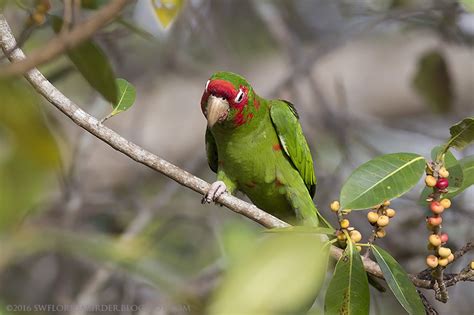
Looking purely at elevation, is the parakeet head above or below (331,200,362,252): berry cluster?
above

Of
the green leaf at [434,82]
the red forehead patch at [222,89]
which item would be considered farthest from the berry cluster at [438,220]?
the green leaf at [434,82]

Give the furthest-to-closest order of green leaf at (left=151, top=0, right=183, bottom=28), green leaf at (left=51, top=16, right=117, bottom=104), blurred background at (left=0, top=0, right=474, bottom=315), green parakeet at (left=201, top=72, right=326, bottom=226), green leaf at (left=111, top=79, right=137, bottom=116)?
blurred background at (left=0, top=0, right=474, bottom=315) < green parakeet at (left=201, top=72, right=326, bottom=226) < green leaf at (left=111, top=79, right=137, bottom=116) < green leaf at (left=151, top=0, right=183, bottom=28) < green leaf at (left=51, top=16, right=117, bottom=104)

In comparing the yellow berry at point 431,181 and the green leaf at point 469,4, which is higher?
the green leaf at point 469,4

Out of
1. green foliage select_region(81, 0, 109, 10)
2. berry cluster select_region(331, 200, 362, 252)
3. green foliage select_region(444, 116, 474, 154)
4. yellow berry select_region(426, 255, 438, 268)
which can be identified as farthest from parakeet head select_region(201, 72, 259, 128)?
yellow berry select_region(426, 255, 438, 268)

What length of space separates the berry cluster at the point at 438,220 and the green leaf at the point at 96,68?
0.90 m

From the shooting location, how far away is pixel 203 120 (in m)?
4.98

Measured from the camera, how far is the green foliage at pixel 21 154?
849 millimetres

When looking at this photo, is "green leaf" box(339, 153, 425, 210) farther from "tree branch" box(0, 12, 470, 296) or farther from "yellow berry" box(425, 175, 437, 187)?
"tree branch" box(0, 12, 470, 296)

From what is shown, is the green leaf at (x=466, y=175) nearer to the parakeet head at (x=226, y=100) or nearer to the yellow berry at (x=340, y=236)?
the yellow berry at (x=340, y=236)

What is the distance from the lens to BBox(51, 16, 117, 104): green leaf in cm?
133

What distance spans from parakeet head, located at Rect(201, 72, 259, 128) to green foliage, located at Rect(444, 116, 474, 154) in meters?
1.03

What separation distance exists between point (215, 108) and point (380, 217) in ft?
3.25

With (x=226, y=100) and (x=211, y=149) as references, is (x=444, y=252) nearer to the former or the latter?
(x=226, y=100)

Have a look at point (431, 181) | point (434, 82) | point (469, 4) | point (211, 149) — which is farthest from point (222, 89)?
point (434, 82)
